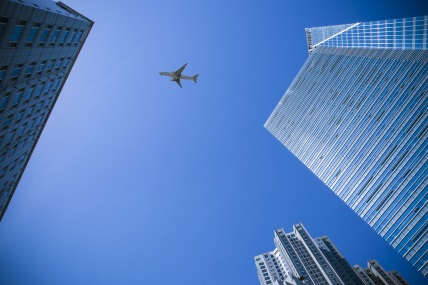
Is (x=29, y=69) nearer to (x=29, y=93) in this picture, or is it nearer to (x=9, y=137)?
(x=29, y=93)

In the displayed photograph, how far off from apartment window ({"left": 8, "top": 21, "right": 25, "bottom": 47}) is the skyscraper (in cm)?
9851

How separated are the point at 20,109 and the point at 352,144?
8473 centimetres

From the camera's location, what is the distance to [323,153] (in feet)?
322

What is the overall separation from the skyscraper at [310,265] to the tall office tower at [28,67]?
3470 inches

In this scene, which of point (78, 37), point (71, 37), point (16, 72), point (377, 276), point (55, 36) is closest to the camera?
point (16, 72)

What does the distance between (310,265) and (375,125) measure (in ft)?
194

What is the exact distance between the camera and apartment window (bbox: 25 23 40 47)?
32156mm

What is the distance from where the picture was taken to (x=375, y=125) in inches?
3209

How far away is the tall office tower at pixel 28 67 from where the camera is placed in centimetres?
2988

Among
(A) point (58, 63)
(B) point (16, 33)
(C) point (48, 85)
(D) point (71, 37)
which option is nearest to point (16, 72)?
(B) point (16, 33)

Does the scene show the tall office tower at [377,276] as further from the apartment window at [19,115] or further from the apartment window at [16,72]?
the apartment window at [16,72]

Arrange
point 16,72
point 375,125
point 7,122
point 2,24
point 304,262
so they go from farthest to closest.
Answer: point 304,262
point 375,125
point 7,122
point 16,72
point 2,24

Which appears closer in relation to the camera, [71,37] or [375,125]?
[71,37]

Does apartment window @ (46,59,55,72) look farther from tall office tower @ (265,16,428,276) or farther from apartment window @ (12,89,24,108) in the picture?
tall office tower @ (265,16,428,276)
